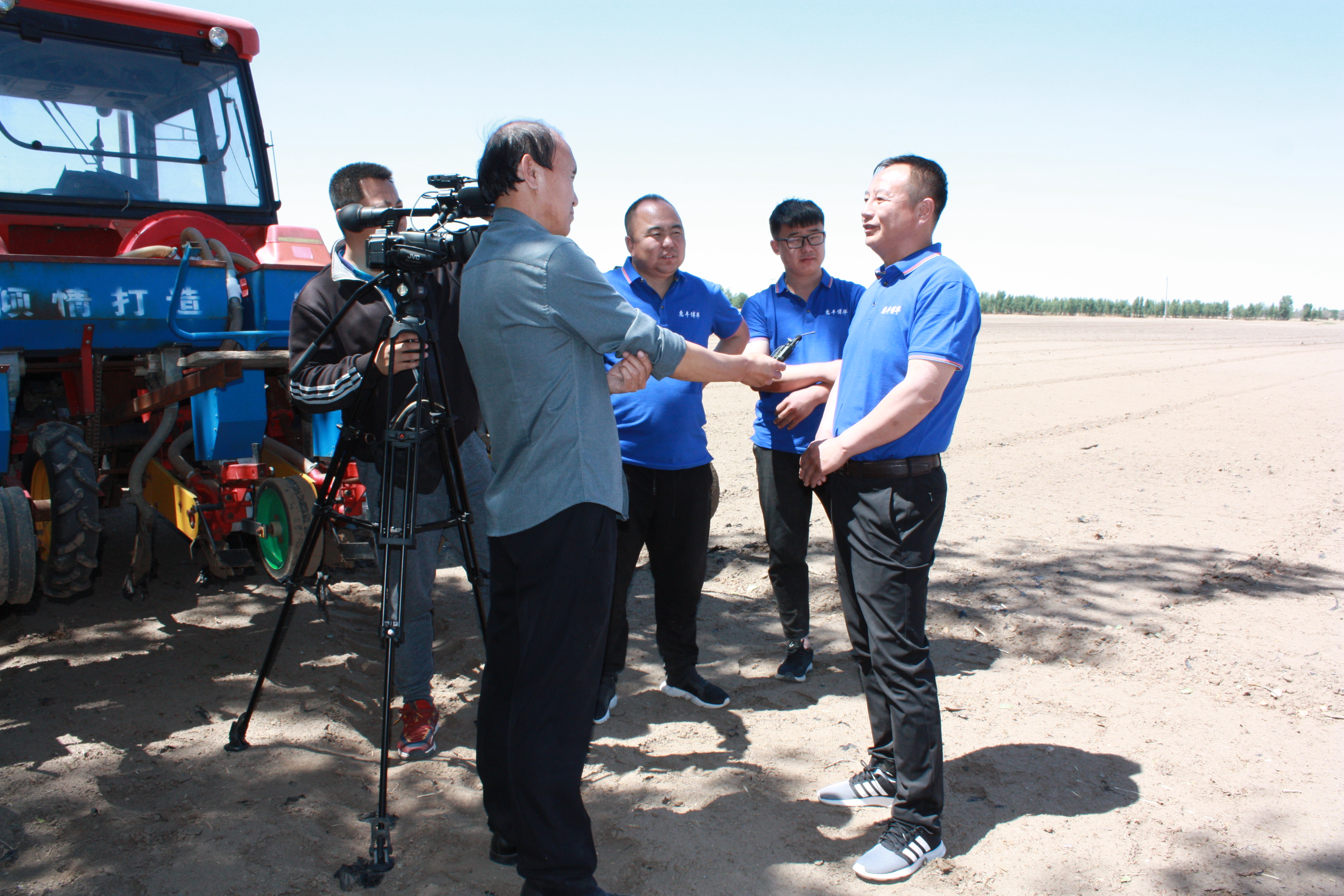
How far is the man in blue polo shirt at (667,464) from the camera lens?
11.8ft

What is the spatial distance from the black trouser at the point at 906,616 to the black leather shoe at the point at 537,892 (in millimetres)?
983

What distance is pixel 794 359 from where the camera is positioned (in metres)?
4.12

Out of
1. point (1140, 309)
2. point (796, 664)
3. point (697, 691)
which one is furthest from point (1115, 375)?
point (1140, 309)

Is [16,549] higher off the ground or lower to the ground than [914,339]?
lower

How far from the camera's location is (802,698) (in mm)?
3945

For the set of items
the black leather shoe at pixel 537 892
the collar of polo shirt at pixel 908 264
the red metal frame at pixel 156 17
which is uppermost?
the red metal frame at pixel 156 17

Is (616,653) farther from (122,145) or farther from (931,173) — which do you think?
(122,145)

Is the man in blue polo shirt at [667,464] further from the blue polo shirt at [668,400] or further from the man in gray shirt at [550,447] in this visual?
the man in gray shirt at [550,447]

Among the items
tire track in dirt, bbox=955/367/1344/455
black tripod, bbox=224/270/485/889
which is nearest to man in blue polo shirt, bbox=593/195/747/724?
black tripod, bbox=224/270/485/889

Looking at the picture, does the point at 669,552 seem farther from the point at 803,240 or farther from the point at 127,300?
the point at 127,300

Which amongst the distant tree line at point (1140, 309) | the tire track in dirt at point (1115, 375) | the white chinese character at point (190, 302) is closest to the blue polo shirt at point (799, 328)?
the white chinese character at point (190, 302)

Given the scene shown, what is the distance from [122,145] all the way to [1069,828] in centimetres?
603

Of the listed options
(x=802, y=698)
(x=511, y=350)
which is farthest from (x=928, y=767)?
(x=511, y=350)

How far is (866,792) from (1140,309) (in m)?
98.8
